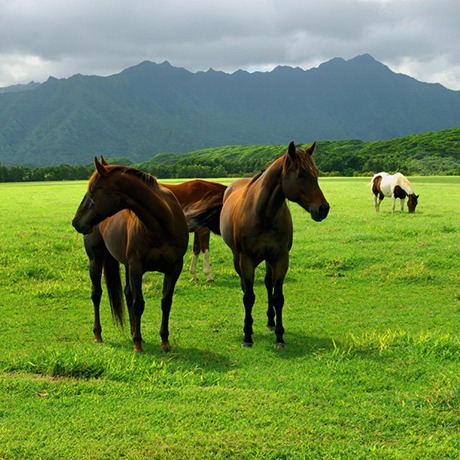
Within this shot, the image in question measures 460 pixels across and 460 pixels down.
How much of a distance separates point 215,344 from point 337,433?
10.0ft

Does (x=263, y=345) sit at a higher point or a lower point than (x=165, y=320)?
lower

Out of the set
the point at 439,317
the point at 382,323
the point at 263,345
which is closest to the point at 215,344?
the point at 263,345

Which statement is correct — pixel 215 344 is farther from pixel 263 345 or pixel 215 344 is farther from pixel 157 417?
pixel 157 417

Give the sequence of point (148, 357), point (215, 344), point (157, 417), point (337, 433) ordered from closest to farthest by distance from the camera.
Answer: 1. point (337, 433)
2. point (157, 417)
3. point (148, 357)
4. point (215, 344)

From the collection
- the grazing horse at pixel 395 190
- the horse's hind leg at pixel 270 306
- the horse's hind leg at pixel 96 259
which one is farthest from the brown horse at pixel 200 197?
the grazing horse at pixel 395 190

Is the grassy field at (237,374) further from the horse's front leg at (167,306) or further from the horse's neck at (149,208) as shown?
the horse's neck at (149,208)

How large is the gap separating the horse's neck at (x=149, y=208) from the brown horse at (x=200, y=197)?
4.16m

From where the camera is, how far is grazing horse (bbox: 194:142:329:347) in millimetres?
6141

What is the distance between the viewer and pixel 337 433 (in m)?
4.18

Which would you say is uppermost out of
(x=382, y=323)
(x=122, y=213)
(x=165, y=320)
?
(x=122, y=213)

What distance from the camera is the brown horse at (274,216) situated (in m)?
6.14

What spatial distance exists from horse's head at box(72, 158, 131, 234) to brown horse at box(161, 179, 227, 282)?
4376 mm

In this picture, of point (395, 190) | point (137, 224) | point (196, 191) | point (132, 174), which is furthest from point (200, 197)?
point (395, 190)

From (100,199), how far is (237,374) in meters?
2.62
